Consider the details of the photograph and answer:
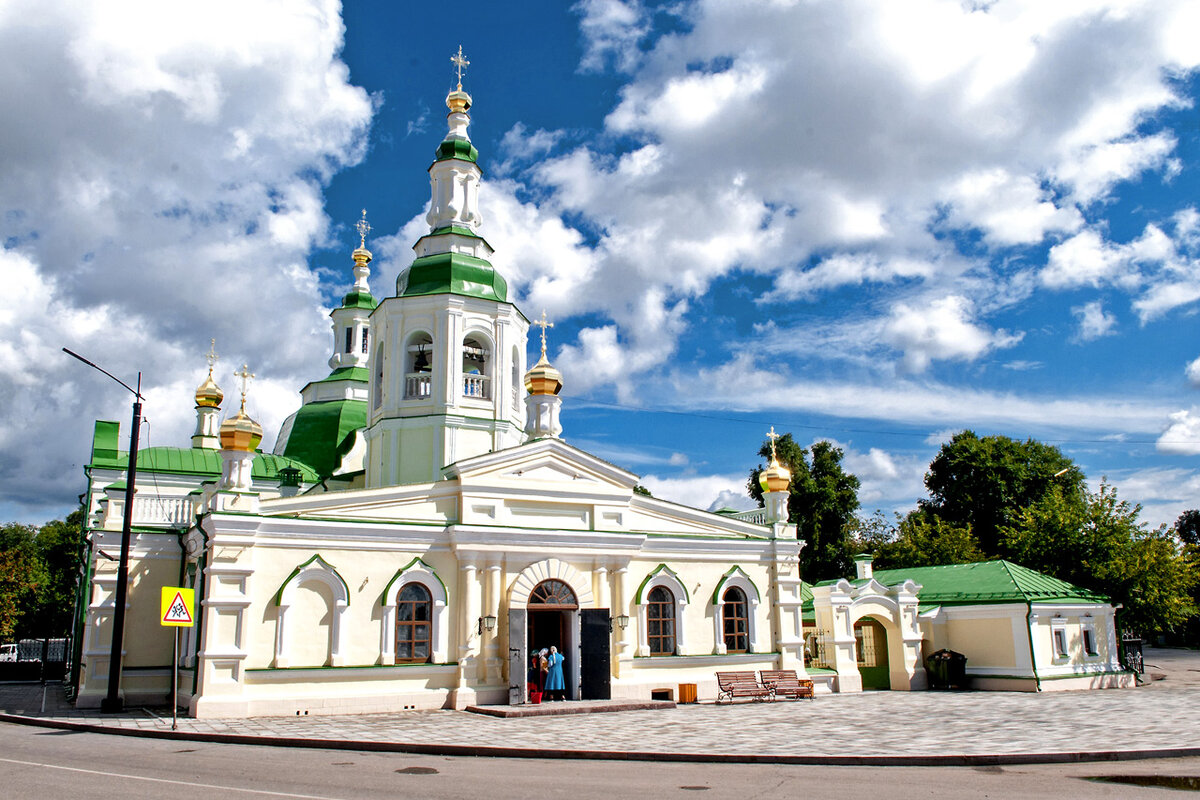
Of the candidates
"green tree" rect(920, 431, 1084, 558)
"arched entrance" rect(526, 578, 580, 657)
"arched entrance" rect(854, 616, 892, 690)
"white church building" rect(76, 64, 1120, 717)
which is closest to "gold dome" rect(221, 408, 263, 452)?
"white church building" rect(76, 64, 1120, 717)

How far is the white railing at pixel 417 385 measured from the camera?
24.3 meters

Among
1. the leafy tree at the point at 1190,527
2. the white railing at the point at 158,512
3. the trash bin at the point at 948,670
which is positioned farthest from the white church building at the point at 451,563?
the leafy tree at the point at 1190,527

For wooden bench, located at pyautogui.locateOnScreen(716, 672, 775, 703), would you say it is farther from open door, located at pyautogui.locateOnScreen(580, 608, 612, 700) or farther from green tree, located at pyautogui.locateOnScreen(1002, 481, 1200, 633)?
green tree, located at pyautogui.locateOnScreen(1002, 481, 1200, 633)

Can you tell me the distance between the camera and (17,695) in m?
24.9

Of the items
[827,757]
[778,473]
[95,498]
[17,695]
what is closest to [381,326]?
[95,498]

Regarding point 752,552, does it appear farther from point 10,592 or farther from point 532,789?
point 10,592

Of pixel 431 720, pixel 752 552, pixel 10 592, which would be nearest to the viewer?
pixel 431 720

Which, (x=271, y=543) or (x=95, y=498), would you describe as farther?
(x=95, y=498)

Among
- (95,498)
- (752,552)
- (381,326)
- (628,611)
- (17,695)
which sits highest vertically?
(381,326)

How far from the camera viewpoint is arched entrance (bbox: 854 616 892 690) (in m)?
26.2

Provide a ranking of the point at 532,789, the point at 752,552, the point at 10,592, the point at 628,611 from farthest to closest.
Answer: the point at 10,592 < the point at 752,552 < the point at 628,611 < the point at 532,789

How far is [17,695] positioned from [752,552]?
2045 centimetres

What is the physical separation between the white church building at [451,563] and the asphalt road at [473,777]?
5311 mm

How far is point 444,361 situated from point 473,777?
1443 centimetres
